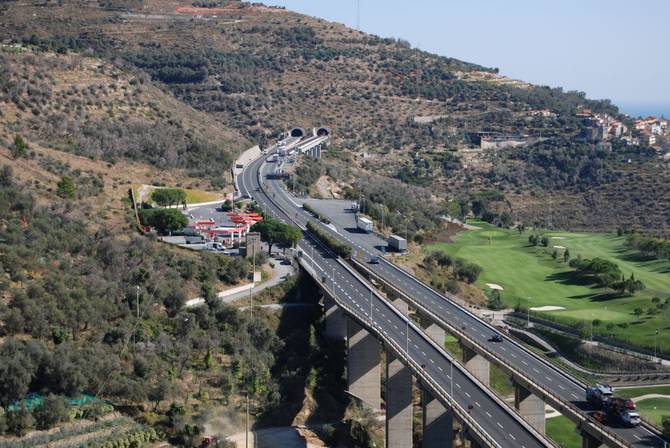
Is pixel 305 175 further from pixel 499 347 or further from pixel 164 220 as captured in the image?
pixel 499 347

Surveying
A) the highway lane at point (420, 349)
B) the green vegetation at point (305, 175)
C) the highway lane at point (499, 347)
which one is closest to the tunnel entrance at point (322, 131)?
the green vegetation at point (305, 175)

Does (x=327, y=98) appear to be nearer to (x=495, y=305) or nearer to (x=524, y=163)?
(x=524, y=163)

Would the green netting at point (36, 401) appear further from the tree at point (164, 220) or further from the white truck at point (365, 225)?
the white truck at point (365, 225)

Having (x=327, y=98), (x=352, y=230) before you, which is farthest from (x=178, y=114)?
(x=327, y=98)

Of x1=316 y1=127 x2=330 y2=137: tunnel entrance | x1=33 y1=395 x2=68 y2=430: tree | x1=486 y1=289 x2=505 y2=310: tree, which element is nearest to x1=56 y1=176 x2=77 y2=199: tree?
x1=33 y1=395 x2=68 y2=430: tree

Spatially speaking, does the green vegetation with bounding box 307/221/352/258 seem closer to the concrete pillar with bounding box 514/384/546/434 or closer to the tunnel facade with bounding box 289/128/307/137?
the concrete pillar with bounding box 514/384/546/434
